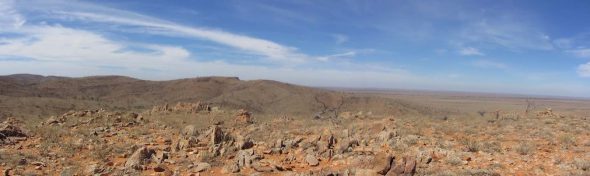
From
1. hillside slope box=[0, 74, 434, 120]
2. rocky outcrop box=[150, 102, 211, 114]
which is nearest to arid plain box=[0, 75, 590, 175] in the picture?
rocky outcrop box=[150, 102, 211, 114]

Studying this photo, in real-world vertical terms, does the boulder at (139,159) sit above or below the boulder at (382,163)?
below

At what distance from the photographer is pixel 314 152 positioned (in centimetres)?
1259

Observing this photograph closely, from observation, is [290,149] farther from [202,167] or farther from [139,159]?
[139,159]

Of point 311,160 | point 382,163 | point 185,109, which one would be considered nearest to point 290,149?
point 311,160

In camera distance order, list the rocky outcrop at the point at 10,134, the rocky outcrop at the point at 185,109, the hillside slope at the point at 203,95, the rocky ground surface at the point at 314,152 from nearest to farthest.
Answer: the rocky ground surface at the point at 314,152
the rocky outcrop at the point at 10,134
the rocky outcrop at the point at 185,109
the hillside slope at the point at 203,95

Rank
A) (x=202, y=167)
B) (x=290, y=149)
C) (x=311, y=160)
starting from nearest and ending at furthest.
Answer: (x=202, y=167) < (x=311, y=160) < (x=290, y=149)

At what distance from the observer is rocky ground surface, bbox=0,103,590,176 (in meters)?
10.9

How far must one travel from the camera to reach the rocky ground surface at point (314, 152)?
430 inches

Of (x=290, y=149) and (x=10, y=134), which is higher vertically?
(x=290, y=149)

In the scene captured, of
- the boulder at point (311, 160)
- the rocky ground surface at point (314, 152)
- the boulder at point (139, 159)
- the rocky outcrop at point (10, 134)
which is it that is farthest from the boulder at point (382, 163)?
the rocky outcrop at point (10, 134)

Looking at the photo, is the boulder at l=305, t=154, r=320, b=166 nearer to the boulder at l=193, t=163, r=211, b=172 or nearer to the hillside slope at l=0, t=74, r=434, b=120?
the boulder at l=193, t=163, r=211, b=172

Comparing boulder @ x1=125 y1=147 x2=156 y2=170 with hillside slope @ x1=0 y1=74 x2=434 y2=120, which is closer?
boulder @ x1=125 y1=147 x2=156 y2=170

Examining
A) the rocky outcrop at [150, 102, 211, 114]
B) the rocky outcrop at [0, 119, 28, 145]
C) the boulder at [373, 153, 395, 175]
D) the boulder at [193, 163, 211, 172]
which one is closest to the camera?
the boulder at [373, 153, 395, 175]

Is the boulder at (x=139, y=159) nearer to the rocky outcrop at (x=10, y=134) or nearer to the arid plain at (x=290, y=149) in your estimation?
the arid plain at (x=290, y=149)
